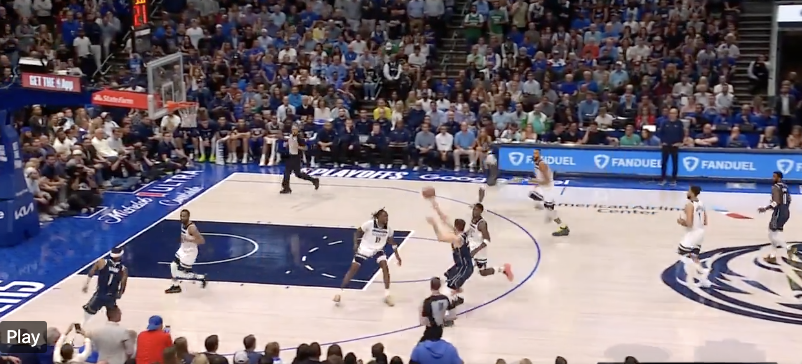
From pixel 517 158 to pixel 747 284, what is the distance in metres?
8.41

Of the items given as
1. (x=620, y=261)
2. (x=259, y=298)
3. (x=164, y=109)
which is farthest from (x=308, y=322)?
(x=164, y=109)

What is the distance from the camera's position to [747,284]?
16266mm

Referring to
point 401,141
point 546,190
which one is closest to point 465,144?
point 401,141

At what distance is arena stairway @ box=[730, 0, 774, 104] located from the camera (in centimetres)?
2739

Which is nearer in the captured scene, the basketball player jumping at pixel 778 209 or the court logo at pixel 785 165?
the basketball player jumping at pixel 778 209

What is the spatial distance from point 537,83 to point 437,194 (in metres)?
5.38

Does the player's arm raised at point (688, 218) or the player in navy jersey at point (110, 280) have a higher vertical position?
the player's arm raised at point (688, 218)

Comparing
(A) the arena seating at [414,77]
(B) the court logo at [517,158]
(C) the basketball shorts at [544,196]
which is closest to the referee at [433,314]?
(C) the basketball shorts at [544,196]

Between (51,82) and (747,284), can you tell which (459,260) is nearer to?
(747,284)

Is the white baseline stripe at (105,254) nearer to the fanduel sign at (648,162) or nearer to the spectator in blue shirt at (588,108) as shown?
the fanduel sign at (648,162)

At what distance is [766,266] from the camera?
17.1 meters

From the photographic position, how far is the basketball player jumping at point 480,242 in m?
15.4

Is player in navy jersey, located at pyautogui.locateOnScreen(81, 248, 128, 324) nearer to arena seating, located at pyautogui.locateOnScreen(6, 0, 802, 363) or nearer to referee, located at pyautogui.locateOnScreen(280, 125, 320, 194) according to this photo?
arena seating, located at pyautogui.locateOnScreen(6, 0, 802, 363)

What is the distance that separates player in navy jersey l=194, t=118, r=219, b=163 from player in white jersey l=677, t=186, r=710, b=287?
13469mm
